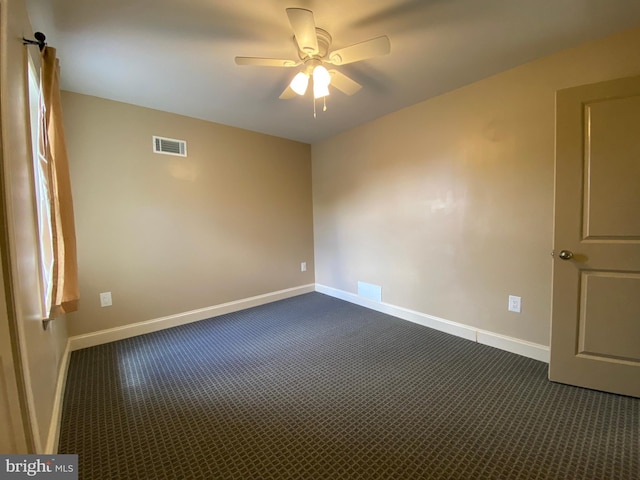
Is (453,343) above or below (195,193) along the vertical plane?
below

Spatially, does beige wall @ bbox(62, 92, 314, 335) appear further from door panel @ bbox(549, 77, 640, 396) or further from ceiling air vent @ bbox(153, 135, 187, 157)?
door panel @ bbox(549, 77, 640, 396)

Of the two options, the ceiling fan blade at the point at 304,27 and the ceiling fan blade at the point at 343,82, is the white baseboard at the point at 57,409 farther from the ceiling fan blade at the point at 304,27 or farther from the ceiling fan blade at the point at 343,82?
the ceiling fan blade at the point at 343,82

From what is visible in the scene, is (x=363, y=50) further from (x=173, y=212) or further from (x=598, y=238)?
(x=173, y=212)

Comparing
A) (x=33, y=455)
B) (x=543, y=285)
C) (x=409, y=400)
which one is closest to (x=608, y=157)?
(x=543, y=285)

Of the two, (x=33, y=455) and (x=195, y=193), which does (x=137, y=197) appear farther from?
(x=33, y=455)

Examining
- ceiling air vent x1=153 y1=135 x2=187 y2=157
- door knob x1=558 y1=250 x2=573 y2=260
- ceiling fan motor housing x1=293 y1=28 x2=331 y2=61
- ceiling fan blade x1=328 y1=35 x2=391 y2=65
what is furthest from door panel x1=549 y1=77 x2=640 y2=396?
ceiling air vent x1=153 y1=135 x2=187 y2=157

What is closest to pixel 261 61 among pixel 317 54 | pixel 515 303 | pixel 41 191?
pixel 317 54

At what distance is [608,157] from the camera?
1732mm

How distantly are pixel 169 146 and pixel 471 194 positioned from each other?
3.04 m

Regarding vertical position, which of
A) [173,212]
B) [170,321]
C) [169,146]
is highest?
[169,146]

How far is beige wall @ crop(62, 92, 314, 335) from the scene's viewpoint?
2570mm

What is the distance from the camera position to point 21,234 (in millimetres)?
1158

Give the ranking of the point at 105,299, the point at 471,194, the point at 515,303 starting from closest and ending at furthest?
the point at 515,303
the point at 471,194
the point at 105,299

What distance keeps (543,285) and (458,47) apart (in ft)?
6.12
